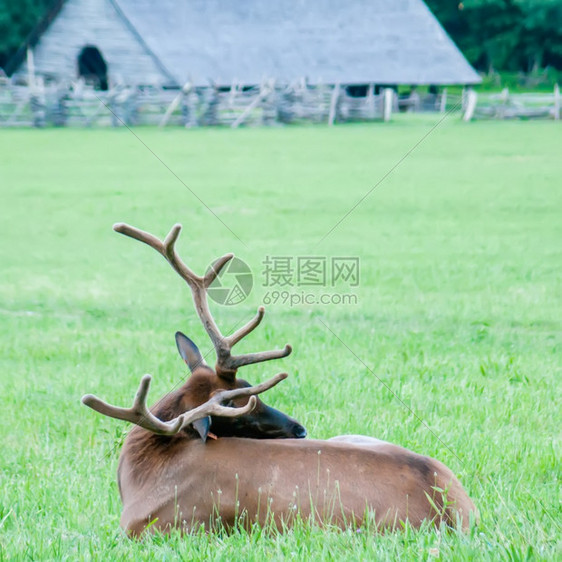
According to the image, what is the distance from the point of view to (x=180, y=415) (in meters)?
3.77

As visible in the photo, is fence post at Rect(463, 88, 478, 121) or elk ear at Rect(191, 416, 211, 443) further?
fence post at Rect(463, 88, 478, 121)

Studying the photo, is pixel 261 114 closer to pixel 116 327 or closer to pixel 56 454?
pixel 116 327

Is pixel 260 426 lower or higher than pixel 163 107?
higher

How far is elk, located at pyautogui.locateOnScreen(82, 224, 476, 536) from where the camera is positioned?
3.57 meters

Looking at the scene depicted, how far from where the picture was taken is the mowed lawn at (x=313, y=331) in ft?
12.5

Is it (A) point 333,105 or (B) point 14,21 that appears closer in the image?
(A) point 333,105

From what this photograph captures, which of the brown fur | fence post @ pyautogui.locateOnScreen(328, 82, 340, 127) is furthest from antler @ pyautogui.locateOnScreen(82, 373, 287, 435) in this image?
fence post @ pyautogui.locateOnScreen(328, 82, 340, 127)

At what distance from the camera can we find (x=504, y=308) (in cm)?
927

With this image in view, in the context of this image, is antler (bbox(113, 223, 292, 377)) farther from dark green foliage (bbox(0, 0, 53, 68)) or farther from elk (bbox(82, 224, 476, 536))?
dark green foliage (bbox(0, 0, 53, 68))

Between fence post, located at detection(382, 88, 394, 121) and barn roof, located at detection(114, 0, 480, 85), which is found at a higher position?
barn roof, located at detection(114, 0, 480, 85)

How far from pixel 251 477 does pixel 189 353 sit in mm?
852

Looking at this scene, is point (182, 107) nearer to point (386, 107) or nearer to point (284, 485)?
point (386, 107)

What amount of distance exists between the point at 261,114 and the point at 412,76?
11521 millimetres

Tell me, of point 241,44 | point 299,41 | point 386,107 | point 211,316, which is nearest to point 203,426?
point 211,316
